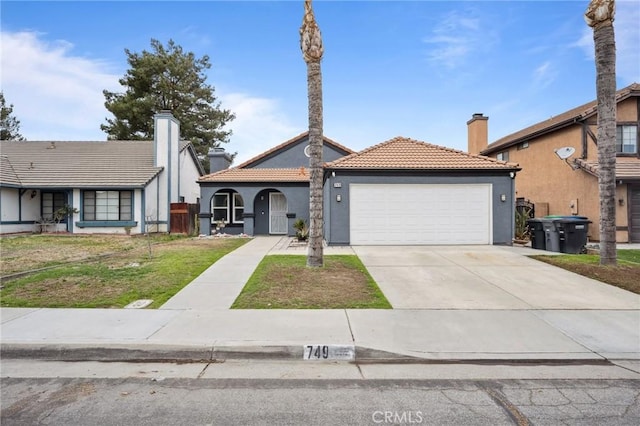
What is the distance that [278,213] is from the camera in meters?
20.2

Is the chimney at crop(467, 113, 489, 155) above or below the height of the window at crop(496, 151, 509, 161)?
above

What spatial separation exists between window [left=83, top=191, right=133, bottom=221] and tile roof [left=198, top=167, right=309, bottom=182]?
4.78 metres

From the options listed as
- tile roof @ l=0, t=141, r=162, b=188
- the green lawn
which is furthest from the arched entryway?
the green lawn

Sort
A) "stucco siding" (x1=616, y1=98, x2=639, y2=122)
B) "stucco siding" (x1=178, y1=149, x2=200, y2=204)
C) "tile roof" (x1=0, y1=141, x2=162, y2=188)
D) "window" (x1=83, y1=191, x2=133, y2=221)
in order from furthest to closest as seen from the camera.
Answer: "stucco siding" (x1=178, y1=149, x2=200, y2=204) → "window" (x1=83, y1=191, x2=133, y2=221) → "tile roof" (x1=0, y1=141, x2=162, y2=188) → "stucco siding" (x1=616, y1=98, x2=639, y2=122)

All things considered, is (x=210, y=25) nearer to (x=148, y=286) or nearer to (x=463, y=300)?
(x=148, y=286)


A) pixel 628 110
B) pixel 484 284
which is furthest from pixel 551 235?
pixel 628 110

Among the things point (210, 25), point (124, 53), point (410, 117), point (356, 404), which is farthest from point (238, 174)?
point (124, 53)

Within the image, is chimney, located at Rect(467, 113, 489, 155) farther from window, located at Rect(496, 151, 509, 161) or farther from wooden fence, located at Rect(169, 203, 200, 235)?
wooden fence, located at Rect(169, 203, 200, 235)

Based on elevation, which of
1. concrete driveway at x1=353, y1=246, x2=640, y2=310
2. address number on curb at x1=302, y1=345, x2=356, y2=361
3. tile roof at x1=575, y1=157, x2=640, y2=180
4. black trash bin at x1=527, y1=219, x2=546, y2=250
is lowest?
address number on curb at x1=302, y1=345, x2=356, y2=361

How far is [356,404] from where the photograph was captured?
343 cm

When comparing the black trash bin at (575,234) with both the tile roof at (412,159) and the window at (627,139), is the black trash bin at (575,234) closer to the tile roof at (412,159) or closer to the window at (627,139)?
the tile roof at (412,159)

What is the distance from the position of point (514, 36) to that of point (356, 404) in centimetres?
1372

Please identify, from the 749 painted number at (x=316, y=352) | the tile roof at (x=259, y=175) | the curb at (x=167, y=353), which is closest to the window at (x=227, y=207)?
the tile roof at (x=259, y=175)

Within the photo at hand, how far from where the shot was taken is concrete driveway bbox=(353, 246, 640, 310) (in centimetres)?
659
